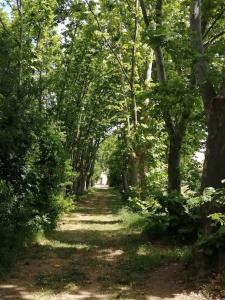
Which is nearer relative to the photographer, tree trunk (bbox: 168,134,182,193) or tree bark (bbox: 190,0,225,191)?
tree bark (bbox: 190,0,225,191)

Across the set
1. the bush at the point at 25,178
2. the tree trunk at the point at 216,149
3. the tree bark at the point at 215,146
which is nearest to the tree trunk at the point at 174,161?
the bush at the point at 25,178

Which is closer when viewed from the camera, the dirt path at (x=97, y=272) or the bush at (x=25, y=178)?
the dirt path at (x=97, y=272)

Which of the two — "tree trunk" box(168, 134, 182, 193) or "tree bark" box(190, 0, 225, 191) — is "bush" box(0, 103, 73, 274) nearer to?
"tree trunk" box(168, 134, 182, 193)

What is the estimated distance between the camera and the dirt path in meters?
7.87

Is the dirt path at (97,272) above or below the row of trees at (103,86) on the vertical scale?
below

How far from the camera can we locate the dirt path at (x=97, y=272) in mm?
7871

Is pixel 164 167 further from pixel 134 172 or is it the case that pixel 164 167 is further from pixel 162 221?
pixel 162 221

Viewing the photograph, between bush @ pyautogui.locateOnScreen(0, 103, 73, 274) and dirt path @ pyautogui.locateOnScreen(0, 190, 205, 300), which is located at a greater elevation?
bush @ pyautogui.locateOnScreen(0, 103, 73, 274)

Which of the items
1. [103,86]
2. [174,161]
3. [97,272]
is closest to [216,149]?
[97,272]

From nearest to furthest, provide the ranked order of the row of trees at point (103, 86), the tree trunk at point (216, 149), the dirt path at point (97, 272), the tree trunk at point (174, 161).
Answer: the dirt path at point (97, 272) → the tree trunk at point (216, 149) → the row of trees at point (103, 86) → the tree trunk at point (174, 161)

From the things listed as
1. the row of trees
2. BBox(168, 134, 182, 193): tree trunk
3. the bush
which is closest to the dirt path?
the bush

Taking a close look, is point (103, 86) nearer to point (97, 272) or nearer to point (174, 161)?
point (174, 161)

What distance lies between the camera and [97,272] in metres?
9.57

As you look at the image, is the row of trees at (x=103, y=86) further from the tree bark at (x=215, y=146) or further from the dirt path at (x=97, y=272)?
the dirt path at (x=97, y=272)
